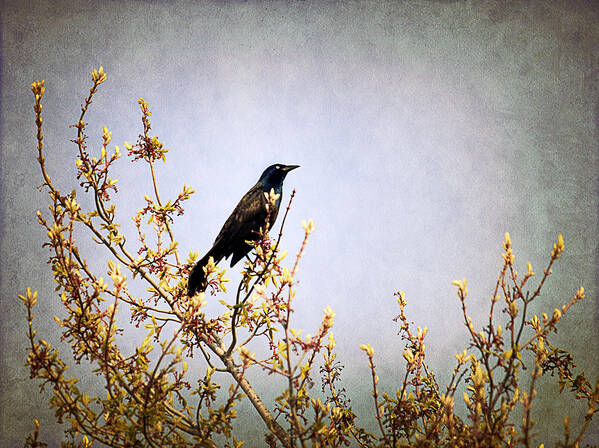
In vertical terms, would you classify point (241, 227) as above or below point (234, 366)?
above

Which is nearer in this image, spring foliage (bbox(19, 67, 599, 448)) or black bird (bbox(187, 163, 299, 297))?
spring foliage (bbox(19, 67, 599, 448))

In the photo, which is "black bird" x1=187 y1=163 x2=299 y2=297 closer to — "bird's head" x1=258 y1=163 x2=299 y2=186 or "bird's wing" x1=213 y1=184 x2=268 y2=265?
"bird's wing" x1=213 y1=184 x2=268 y2=265

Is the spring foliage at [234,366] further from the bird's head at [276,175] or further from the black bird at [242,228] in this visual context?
the bird's head at [276,175]

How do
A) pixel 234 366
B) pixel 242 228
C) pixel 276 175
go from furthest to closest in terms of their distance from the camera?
1. pixel 276 175
2. pixel 242 228
3. pixel 234 366

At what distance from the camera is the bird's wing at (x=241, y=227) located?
5.93 feet

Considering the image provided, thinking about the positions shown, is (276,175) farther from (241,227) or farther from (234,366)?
(234,366)

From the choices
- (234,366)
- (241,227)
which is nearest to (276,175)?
(241,227)

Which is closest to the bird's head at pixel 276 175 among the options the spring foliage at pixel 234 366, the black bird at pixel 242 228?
the black bird at pixel 242 228

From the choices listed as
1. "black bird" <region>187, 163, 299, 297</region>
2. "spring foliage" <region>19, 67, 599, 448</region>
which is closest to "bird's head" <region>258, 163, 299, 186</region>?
"black bird" <region>187, 163, 299, 297</region>

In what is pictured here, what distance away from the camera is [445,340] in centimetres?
263

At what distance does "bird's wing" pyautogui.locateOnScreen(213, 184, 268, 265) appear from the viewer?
1.81 metres

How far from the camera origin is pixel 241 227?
71.6 inches

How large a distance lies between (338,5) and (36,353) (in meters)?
2.38

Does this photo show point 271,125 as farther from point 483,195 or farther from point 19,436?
point 19,436
